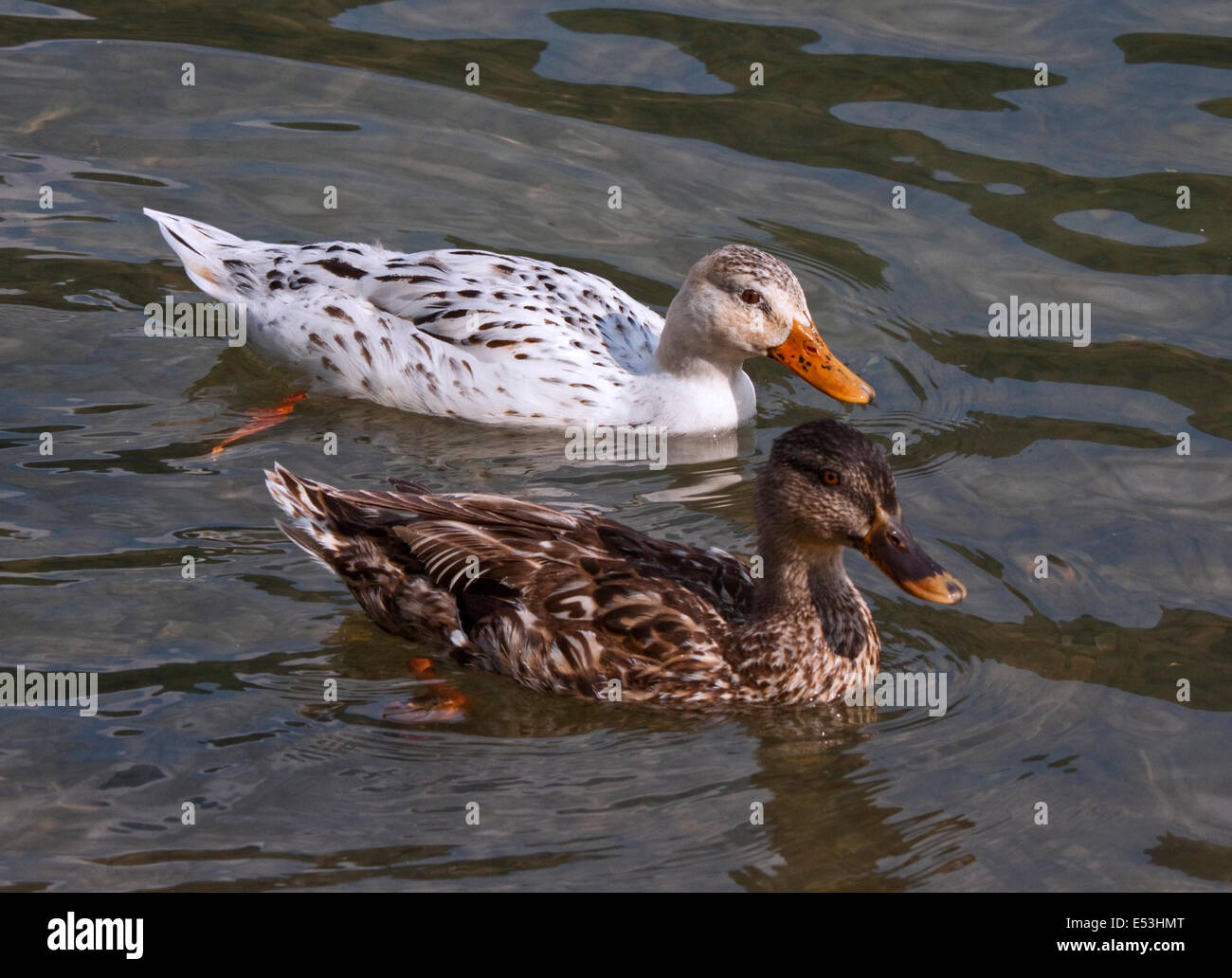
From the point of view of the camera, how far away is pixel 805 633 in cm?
817

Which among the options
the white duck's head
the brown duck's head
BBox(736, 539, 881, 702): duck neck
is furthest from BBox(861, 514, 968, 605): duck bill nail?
the white duck's head

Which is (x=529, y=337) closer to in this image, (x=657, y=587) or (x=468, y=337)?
(x=468, y=337)

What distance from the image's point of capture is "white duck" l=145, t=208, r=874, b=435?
10680 mm

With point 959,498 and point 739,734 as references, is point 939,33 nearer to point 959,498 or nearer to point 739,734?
point 959,498

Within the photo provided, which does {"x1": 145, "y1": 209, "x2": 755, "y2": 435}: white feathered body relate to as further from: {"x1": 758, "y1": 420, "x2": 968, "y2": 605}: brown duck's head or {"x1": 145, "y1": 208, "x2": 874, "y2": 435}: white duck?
{"x1": 758, "y1": 420, "x2": 968, "y2": 605}: brown duck's head

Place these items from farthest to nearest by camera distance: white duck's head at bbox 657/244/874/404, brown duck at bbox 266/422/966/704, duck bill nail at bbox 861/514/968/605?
white duck's head at bbox 657/244/874/404 → brown duck at bbox 266/422/966/704 → duck bill nail at bbox 861/514/968/605

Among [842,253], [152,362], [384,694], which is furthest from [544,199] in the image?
[384,694]

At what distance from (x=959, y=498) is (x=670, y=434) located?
6.00ft

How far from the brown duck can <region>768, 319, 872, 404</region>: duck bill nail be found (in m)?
2.42

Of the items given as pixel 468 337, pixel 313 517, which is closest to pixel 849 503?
pixel 313 517

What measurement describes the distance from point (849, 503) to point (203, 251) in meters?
5.27

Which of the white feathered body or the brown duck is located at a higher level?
the white feathered body

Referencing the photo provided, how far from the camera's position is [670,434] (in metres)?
10.8

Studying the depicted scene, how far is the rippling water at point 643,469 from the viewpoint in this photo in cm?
746
